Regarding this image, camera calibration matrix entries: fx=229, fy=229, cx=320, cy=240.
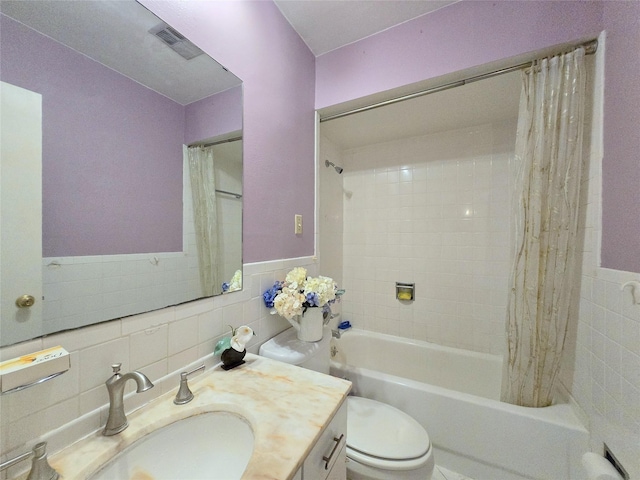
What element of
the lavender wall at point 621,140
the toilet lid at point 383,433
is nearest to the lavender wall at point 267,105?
the toilet lid at point 383,433

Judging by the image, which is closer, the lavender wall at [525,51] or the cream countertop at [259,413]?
the cream countertop at [259,413]

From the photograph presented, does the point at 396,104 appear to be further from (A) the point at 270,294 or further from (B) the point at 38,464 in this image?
(B) the point at 38,464

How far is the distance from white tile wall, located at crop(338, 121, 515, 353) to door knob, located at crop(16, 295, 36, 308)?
1.55m

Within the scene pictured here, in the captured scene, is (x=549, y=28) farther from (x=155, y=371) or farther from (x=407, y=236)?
(x=155, y=371)

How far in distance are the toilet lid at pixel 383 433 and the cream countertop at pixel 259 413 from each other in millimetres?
506

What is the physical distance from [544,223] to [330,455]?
1331 millimetres

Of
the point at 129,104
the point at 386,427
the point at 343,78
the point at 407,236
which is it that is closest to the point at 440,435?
the point at 386,427

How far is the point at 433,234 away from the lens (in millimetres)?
1953

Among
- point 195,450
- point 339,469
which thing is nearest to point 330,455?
point 339,469

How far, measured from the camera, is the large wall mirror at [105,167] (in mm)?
492

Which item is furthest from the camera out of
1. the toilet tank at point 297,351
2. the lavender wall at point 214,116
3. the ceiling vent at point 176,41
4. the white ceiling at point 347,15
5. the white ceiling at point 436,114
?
the white ceiling at point 436,114

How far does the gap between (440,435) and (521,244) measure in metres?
1.08

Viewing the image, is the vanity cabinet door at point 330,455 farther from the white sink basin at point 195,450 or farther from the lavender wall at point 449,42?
the lavender wall at point 449,42

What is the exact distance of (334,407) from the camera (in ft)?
2.03
